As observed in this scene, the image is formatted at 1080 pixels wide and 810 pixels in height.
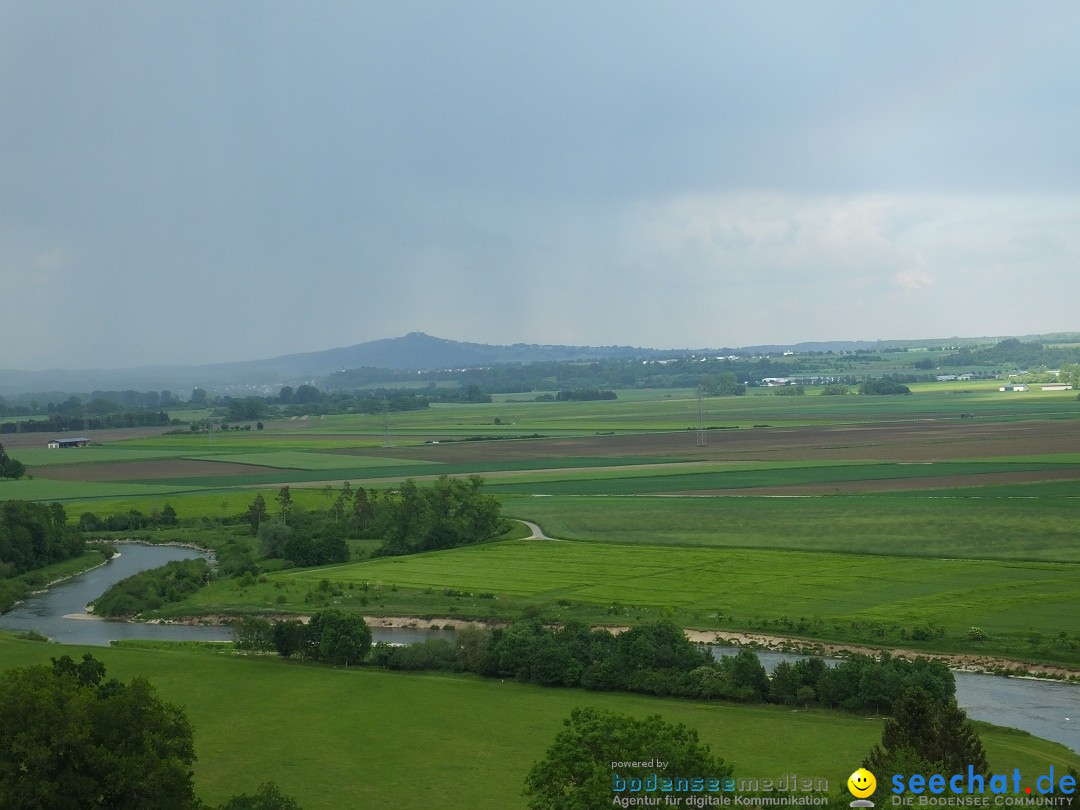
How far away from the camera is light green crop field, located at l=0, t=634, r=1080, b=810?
81.0 feet

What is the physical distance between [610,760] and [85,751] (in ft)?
30.4

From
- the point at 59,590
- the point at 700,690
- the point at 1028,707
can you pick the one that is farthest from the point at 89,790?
the point at 59,590

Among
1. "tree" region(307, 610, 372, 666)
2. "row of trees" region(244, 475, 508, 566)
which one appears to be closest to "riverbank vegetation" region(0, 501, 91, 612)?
"row of trees" region(244, 475, 508, 566)

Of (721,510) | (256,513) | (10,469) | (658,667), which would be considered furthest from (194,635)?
(10,469)

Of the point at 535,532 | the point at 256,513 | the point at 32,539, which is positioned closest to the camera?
the point at 32,539

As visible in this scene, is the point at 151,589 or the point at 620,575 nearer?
the point at 620,575

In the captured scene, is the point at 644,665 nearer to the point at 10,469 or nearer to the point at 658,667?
the point at 658,667

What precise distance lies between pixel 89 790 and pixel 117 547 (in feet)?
159

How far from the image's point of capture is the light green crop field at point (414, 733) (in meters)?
24.7

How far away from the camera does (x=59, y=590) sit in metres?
54.2

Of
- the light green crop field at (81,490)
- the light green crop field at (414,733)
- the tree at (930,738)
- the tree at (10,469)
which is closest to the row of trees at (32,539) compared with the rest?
the light green crop field at (81,490)

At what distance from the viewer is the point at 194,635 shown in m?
43.2

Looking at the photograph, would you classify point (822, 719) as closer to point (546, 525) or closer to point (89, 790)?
point (89, 790)

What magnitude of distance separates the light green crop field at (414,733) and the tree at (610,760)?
238 inches
